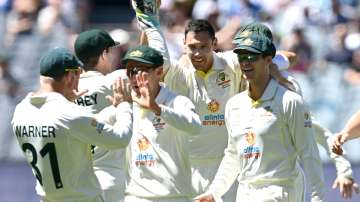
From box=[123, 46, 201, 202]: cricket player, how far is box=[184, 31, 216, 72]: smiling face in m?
0.90

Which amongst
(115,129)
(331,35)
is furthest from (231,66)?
(331,35)

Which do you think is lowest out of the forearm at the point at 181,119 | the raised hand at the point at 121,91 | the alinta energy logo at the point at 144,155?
the alinta energy logo at the point at 144,155

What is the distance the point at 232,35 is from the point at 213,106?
5.64 m

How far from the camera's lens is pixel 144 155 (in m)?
8.73

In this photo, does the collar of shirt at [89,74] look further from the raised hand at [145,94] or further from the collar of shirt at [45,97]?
the collar of shirt at [45,97]

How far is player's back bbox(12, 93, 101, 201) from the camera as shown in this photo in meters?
7.82

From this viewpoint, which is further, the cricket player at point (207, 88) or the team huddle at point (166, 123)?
the cricket player at point (207, 88)

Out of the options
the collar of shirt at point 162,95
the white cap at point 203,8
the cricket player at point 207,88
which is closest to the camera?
the collar of shirt at point 162,95

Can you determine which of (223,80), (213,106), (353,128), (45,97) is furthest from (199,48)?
(45,97)

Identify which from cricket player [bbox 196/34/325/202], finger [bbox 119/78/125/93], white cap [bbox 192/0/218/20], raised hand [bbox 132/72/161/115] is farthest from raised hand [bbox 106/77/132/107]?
white cap [bbox 192/0/218/20]

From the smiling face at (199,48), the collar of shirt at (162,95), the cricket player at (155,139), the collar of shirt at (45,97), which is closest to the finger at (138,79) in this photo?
the cricket player at (155,139)

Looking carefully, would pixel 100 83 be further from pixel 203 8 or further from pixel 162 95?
pixel 203 8

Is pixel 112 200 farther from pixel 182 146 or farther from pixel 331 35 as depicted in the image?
pixel 331 35

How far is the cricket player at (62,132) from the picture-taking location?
7.82 metres
